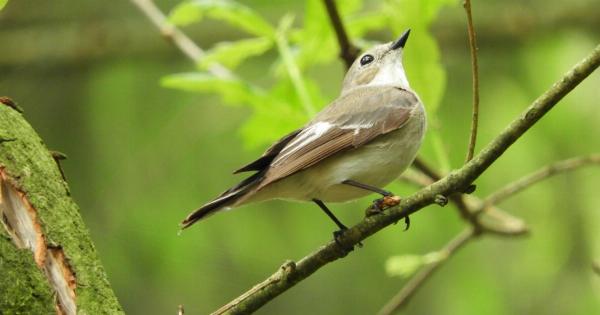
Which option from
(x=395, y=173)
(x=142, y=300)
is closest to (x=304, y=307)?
(x=142, y=300)

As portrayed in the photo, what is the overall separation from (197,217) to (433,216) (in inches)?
98.4

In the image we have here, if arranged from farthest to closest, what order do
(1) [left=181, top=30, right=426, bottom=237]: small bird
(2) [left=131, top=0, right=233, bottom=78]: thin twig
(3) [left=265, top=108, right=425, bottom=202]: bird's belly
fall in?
(2) [left=131, top=0, right=233, bottom=78]: thin twig → (3) [left=265, top=108, right=425, bottom=202]: bird's belly → (1) [left=181, top=30, right=426, bottom=237]: small bird

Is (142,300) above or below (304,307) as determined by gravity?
above

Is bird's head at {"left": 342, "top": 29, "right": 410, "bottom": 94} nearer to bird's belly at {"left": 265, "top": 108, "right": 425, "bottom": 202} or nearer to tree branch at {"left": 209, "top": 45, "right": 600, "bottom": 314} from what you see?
bird's belly at {"left": 265, "top": 108, "right": 425, "bottom": 202}

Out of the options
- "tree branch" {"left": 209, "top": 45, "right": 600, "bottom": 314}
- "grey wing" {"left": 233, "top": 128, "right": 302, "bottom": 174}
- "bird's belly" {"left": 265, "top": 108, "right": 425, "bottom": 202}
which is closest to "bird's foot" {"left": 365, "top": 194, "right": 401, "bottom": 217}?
"tree branch" {"left": 209, "top": 45, "right": 600, "bottom": 314}

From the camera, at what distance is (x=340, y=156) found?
12.9ft

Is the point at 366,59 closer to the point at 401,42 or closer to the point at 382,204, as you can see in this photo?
the point at 401,42

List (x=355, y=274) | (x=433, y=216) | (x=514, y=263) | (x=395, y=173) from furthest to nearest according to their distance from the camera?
(x=355, y=274)
(x=514, y=263)
(x=433, y=216)
(x=395, y=173)

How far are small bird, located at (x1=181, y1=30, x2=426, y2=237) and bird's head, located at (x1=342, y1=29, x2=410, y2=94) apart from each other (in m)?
0.88

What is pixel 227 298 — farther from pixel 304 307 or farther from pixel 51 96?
pixel 51 96

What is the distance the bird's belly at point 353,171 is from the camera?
12.7 feet

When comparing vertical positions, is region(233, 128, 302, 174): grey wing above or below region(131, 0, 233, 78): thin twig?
below

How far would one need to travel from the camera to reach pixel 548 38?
6.00 meters

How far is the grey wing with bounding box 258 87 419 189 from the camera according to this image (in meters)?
3.79
